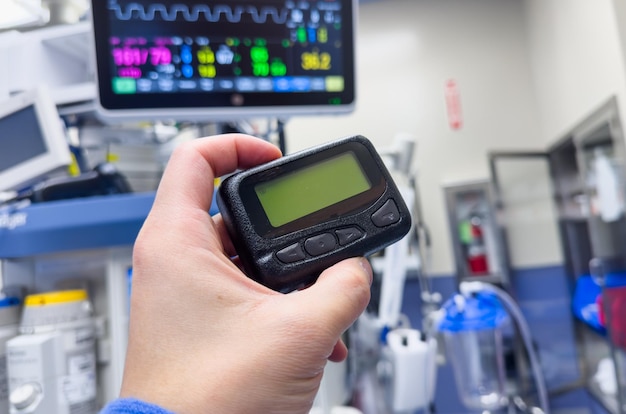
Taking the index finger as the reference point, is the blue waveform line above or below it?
above

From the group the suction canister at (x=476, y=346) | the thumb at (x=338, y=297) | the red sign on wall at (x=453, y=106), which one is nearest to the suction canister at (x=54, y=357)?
the thumb at (x=338, y=297)

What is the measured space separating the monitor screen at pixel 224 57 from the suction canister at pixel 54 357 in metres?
0.34

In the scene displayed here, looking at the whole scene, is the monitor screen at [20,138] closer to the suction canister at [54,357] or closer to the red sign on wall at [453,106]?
the suction canister at [54,357]

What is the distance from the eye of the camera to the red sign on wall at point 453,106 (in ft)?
10.4

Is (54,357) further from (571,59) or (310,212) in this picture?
(571,59)

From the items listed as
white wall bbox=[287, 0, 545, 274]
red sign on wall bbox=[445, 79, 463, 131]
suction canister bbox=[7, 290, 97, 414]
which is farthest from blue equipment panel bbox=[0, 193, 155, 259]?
red sign on wall bbox=[445, 79, 463, 131]

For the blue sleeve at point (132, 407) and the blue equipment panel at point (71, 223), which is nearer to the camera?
the blue sleeve at point (132, 407)

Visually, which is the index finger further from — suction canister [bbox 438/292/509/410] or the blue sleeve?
suction canister [bbox 438/292/509/410]

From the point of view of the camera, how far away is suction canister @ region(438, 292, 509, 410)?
4.15 ft

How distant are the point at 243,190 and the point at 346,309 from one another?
6.7 inches

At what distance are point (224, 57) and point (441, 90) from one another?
8.94 feet

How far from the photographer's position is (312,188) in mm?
470

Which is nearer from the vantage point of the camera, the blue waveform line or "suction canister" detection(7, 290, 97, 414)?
"suction canister" detection(7, 290, 97, 414)

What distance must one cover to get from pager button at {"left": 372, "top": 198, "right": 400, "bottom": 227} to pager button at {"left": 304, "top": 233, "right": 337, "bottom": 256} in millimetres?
52
